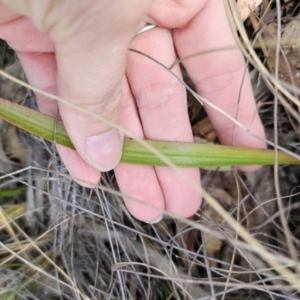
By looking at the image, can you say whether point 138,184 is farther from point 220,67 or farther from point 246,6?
point 246,6

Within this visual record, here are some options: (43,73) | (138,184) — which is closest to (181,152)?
(138,184)

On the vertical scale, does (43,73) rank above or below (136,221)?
above

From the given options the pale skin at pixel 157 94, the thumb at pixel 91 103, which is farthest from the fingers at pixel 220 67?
the thumb at pixel 91 103

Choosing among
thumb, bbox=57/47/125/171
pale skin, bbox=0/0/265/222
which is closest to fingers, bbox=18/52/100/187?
pale skin, bbox=0/0/265/222

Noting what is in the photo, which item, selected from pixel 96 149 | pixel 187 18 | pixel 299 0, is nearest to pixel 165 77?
pixel 187 18

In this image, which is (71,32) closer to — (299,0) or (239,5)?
(239,5)

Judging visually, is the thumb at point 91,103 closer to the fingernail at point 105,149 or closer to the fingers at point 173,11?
the fingernail at point 105,149
